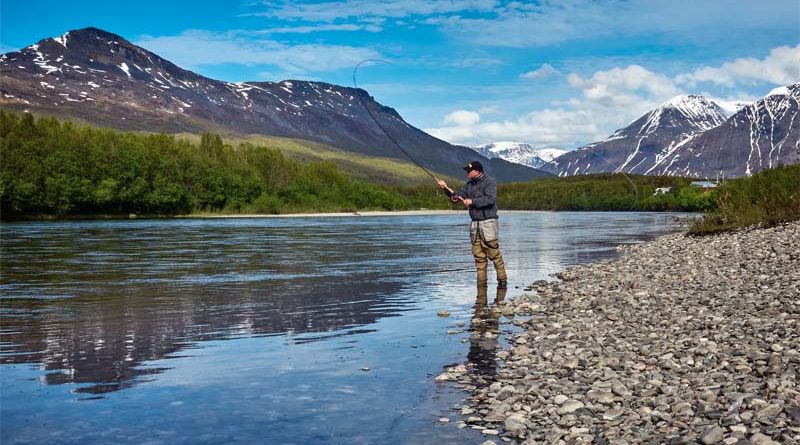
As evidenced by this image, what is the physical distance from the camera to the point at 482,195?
54.7 ft

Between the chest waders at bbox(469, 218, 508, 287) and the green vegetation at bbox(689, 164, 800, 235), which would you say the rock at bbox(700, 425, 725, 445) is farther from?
the green vegetation at bbox(689, 164, 800, 235)

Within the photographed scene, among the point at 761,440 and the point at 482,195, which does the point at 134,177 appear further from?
the point at 761,440

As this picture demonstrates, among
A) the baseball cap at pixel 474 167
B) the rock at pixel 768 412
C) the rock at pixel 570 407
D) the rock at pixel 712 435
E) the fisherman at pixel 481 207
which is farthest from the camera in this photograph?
the fisherman at pixel 481 207

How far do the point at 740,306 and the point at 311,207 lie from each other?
13276 centimetres

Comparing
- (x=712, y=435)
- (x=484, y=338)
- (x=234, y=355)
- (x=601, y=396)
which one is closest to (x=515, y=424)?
(x=601, y=396)

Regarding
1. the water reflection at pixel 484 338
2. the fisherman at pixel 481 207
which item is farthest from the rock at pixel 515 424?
the fisherman at pixel 481 207

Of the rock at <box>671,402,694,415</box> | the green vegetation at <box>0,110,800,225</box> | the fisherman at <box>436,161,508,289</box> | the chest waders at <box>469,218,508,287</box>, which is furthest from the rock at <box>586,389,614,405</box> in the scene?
the green vegetation at <box>0,110,800,225</box>

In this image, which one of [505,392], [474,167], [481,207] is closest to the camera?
[505,392]

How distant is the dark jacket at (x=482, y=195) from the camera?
16641mm

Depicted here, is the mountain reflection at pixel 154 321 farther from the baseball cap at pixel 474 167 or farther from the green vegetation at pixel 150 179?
the green vegetation at pixel 150 179

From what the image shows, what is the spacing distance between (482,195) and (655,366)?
8516mm

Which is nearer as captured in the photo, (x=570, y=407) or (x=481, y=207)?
(x=570, y=407)

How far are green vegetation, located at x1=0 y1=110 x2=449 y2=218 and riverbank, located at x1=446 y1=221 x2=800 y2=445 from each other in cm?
9004

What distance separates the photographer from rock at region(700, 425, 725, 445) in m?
Result: 5.92
